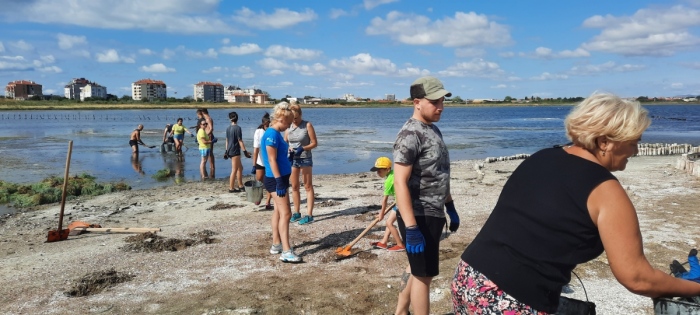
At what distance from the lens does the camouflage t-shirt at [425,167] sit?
11.3 ft

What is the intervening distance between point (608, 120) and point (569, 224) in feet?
1.39

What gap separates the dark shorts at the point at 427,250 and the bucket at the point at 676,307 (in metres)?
1.44

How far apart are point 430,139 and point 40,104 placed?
144 meters

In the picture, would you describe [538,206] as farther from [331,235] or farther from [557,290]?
[331,235]

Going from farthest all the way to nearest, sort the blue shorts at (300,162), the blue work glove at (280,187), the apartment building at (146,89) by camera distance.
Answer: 1. the apartment building at (146,89)
2. the blue shorts at (300,162)
3. the blue work glove at (280,187)

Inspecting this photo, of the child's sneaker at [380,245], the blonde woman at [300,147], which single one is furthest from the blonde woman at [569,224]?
the blonde woman at [300,147]

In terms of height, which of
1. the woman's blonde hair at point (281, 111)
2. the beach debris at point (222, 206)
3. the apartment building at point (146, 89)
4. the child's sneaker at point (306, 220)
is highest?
the apartment building at point (146, 89)

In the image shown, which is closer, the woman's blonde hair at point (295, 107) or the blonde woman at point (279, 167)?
the blonde woman at point (279, 167)

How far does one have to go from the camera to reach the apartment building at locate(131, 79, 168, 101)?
193500 mm

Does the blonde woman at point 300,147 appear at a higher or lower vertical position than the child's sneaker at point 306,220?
higher

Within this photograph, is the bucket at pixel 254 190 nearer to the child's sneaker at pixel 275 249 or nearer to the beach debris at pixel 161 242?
the beach debris at pixel 161 242

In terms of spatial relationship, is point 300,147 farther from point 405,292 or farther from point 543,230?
point 543,230

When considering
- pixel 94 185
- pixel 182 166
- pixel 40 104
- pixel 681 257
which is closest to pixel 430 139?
pixel 681 257

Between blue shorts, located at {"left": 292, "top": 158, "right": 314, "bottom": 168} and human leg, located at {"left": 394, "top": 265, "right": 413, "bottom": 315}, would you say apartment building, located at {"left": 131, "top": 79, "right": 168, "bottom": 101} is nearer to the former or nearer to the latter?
blue shorts, located at {"left": 292, "top": 158, "right": 314, "bottom": 168}
